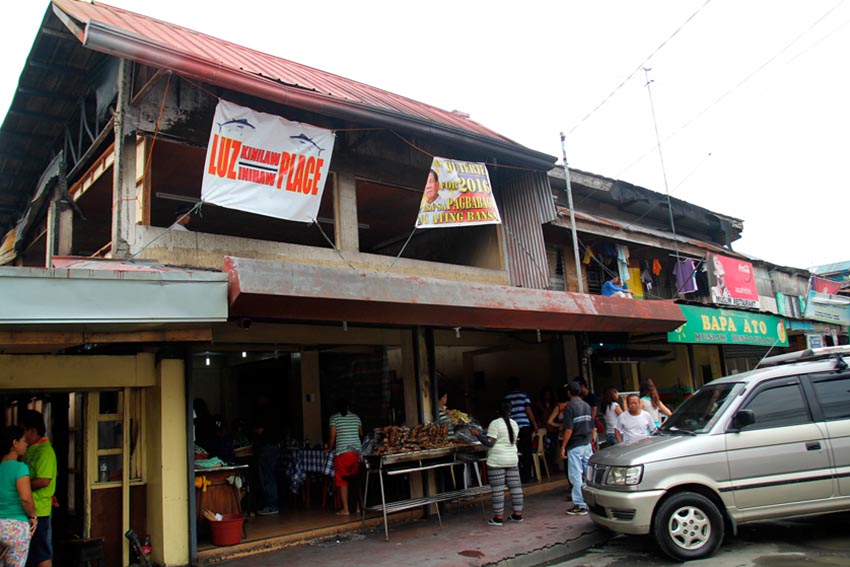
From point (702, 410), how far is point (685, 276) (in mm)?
10809

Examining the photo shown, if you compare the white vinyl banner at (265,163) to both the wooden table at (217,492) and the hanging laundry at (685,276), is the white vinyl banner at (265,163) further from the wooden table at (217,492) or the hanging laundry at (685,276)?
the hanging laundry at (685,276)

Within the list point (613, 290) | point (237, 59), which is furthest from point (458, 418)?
point (237, 59)

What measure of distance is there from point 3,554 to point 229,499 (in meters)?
3.51

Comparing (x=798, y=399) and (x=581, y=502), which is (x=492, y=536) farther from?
(x=798, y=399)

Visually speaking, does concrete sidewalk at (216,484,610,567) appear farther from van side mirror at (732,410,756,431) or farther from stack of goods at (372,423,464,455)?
van side mirror at (732,410,756,431)

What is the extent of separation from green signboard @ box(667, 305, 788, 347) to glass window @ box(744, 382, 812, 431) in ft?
20.4

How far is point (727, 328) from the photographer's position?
14664 mm

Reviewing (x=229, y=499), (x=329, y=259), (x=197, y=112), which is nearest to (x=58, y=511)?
(x=229, y=499)

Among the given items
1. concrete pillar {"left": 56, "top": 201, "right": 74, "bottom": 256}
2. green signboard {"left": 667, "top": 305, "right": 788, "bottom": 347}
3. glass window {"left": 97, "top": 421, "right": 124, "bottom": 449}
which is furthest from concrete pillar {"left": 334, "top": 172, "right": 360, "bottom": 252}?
green signboard {"left": 667, "top": 305, "right": 788, "bottom": 347}

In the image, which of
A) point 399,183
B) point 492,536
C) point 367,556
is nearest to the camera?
point 367,556

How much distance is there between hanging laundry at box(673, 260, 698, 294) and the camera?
17312 millimetres

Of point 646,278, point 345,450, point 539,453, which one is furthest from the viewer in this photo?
point 646,278

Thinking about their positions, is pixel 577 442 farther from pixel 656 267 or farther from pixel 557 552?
pixel 656 267

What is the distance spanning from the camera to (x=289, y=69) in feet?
36.1
